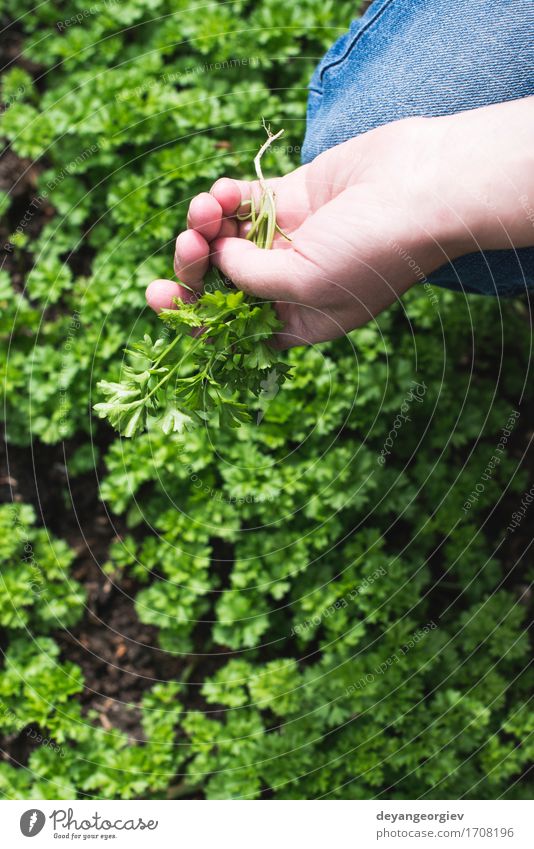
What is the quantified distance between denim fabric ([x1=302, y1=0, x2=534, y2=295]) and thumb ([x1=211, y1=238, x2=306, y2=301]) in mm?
615

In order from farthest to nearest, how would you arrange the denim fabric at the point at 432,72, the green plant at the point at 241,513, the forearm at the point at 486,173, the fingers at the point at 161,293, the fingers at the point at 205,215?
the green plant at the point at 241,513, the fingers at the point at 161,293, the fingers at the point at 205,215, the denim fabric at the point at 432,72, the forearm at the point at 486,173

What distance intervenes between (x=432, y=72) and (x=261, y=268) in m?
0.91

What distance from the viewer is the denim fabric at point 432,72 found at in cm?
234

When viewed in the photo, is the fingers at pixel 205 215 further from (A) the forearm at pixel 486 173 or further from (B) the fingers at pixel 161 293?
(A) the forearm at pixel 486 173

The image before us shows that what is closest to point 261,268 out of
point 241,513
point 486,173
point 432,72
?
point 486,173

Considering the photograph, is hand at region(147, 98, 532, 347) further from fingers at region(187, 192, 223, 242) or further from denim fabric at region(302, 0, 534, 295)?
denim fabric at region(302, 0, 534, 295)

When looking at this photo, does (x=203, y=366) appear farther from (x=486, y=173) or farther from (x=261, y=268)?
(x=486, y=173)

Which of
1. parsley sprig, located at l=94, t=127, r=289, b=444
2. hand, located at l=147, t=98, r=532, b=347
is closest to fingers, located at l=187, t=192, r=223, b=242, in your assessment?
hand, located at l=147, t=98, r=532, b=347

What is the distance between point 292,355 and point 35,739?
235cm

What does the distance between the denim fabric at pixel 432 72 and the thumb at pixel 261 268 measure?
615 mm

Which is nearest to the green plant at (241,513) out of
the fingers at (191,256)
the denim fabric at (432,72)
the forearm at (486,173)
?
the denim fabric at (432,72)

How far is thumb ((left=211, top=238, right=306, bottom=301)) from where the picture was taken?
2.37 metres

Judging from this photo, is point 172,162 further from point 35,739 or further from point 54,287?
point 35,739

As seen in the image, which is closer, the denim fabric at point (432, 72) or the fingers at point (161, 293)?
the denim fabric at point (432, 72)
